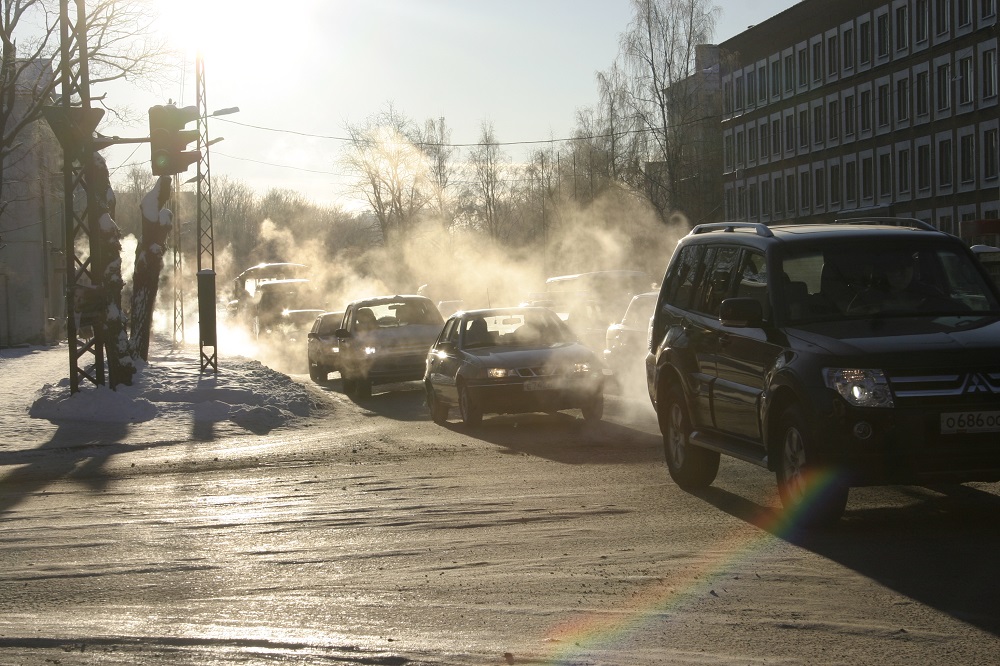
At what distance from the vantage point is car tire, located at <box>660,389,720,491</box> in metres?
10.1

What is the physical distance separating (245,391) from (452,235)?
254 ft

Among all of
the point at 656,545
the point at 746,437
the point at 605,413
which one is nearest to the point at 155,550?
the point at 656,545

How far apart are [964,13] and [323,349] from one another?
37055 mm

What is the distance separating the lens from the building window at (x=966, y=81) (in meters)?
54.7

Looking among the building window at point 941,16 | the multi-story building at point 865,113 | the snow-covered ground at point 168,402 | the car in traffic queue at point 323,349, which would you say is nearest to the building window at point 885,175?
the multi-story building at point 865,113

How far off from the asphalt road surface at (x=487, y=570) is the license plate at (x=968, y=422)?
2.06 ft

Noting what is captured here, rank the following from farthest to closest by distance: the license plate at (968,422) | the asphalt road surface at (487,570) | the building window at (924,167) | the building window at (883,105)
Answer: the building window at (883,105)
the building window at (924,167)
the license plate at (968,422)
the asphalt road surface at (487,570)

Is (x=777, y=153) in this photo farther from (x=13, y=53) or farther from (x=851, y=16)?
(x=13, y=53)

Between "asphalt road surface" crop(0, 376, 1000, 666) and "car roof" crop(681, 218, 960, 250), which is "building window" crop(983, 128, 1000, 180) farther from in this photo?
"car roof" crop(681, 218, 960, 250)

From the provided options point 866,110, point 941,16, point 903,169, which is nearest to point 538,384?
point 941,16

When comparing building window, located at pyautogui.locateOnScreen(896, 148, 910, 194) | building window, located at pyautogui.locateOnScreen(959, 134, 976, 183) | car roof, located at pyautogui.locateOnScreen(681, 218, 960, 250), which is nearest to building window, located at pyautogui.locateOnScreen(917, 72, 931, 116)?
building window, located at pyautogui.locateOnScreen(896, 148, 910, 194)

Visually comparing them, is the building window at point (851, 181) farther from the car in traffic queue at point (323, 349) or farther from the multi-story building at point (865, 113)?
the car in traffic queue at point (323, 349)

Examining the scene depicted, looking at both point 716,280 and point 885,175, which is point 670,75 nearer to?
point 885,175

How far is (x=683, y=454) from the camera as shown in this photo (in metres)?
10.2
